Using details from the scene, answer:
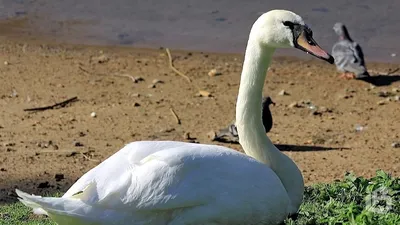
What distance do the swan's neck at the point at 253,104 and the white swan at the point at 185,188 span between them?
0.38 ft

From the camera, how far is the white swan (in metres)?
5.64

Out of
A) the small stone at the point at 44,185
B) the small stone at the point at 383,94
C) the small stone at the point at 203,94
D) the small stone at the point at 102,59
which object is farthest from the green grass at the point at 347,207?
the small stone at the point at 102,59

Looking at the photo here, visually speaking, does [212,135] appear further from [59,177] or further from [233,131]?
[59,177]

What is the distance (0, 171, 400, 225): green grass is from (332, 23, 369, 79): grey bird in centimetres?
515

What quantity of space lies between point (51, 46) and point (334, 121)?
4.96 meters

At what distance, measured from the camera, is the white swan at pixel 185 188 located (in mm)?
5641

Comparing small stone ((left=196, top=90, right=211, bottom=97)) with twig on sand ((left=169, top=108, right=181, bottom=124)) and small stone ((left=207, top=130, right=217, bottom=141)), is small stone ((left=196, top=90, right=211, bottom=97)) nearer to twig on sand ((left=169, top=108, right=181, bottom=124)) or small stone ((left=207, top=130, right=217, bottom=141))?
twig on sand ((left=169, top=108, right=181, bottom=124))

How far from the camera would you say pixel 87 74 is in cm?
1216

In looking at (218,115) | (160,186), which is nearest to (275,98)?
(218,115)

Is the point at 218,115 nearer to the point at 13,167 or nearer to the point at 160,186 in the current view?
the point at 13,167

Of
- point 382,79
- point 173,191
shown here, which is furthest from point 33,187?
point 382,79

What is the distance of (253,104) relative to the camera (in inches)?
257

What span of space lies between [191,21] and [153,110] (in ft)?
14.9

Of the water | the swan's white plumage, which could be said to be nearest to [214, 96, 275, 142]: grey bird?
the swan's white plumage
